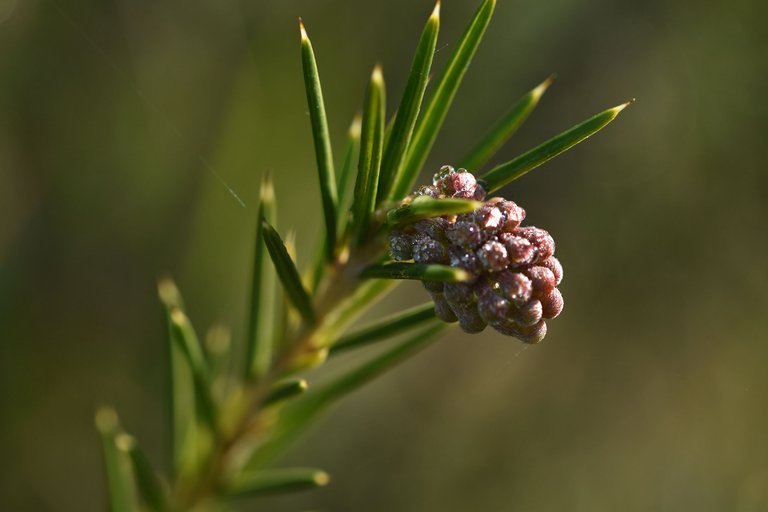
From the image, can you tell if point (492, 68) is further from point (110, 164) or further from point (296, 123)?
point (110, 164)

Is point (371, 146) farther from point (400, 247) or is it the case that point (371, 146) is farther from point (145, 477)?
point (145, 477)

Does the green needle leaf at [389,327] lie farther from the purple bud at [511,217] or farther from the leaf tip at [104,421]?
the leaf tip at [104,421]

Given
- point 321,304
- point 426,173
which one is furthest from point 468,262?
point 426,173

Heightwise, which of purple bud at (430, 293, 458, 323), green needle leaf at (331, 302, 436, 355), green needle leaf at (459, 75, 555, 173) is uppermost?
green needle leaf at (459, 75, 555, 173)

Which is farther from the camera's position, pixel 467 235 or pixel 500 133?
pixel 500 133

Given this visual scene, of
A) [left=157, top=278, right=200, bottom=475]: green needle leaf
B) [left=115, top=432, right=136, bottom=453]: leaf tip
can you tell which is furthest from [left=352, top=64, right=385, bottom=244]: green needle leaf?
[left=115, top=432, right=136, bottom=453]: leaf tip

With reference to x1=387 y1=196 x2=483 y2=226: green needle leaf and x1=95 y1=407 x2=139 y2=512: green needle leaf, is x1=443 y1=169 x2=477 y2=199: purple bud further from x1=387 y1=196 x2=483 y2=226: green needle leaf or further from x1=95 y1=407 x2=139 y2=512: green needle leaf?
x1=95 y1=407 x2=139 y2=512: green needle leaf
